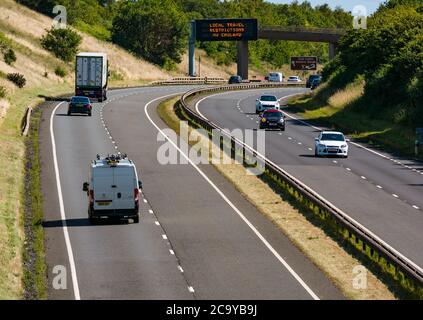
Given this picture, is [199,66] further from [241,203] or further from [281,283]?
[281,283]

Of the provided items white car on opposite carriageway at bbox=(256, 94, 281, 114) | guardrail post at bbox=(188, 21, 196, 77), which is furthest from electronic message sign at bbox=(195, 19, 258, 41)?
white car on opposite carriageway at bbox=(256, 94, 281, 114)

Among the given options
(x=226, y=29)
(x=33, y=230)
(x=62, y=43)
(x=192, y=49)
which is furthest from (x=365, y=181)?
(x=192, y=49)

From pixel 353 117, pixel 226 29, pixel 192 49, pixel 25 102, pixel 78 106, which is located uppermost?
pixel 226 29

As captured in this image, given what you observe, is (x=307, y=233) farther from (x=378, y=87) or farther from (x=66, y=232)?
(x=378, y=87)

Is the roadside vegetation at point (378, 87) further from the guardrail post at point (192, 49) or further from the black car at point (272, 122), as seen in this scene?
the guardrail post at point (192, 49)

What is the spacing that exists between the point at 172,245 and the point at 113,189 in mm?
3499

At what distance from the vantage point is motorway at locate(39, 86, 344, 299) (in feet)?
Answer: 106

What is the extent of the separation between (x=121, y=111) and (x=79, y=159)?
3338 centimetres

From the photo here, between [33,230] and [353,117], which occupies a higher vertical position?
[353,117]

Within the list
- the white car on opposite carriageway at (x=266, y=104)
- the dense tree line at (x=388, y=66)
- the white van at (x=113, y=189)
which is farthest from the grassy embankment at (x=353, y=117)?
the white van at (x=113, y=189)

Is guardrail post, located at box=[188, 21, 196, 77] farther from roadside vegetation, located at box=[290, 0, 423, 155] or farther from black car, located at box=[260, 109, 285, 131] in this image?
black car, located at box=[260, 109, 285, 131]

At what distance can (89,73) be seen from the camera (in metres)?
96.8

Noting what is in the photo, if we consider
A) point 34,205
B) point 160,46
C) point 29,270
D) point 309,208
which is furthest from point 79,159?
point 160,46

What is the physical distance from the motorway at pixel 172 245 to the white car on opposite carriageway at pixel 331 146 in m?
9.01
